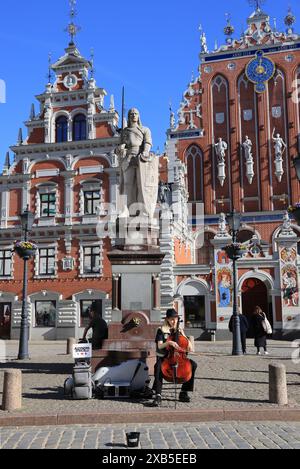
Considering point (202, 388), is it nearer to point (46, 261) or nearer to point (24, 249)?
point (24, 249)

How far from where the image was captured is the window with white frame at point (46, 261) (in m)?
28.8

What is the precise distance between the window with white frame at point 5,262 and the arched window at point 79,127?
783cm

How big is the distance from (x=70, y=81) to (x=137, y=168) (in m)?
20.6

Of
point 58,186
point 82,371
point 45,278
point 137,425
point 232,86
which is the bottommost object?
point 137,425

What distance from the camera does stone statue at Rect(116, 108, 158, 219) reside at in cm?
1176

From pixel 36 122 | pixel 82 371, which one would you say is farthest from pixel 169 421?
pixel 36 122

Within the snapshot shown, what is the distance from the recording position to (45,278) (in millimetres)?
28672

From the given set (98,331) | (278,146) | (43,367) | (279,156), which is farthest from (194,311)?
(98,331)

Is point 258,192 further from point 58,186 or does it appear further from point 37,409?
point 37,409

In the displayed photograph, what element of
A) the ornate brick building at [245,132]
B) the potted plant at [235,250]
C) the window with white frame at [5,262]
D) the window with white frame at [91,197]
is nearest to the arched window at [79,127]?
the window with white frame at [91,197]

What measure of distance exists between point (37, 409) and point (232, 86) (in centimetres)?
3057

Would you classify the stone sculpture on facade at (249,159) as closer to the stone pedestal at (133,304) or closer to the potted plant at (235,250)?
the potted plant at (235,250)

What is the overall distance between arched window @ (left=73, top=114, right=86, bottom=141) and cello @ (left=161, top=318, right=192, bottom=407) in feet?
76.6

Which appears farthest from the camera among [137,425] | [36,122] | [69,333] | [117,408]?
[36,122]
